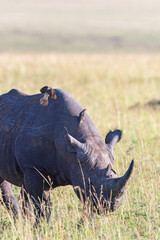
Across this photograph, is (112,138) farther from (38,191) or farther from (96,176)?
(38,191)

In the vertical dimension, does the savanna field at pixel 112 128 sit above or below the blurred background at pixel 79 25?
below

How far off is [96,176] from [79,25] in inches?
→ 4875

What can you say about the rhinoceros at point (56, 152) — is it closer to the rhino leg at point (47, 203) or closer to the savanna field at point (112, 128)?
the rhino leg at point (47, 203)

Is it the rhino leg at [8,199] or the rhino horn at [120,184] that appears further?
the rhino leg at [8,199]

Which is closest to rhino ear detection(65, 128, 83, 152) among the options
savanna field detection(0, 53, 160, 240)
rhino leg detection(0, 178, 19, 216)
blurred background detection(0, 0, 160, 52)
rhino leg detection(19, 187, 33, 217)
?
savanna field detection(0, 53, 160, 240)

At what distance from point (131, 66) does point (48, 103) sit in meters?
18.2

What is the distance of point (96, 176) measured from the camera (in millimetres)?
4906

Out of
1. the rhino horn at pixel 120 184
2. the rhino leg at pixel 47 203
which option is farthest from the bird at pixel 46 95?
the rhino horn at pixel 120 184

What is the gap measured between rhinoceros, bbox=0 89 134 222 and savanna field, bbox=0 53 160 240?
11.5 inches

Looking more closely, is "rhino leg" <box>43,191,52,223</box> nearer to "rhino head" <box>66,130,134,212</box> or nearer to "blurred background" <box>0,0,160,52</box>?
"rhino head" <box>66,130,134,212</box>

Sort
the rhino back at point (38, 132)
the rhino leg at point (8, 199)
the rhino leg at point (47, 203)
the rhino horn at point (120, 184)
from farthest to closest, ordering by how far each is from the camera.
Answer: the rhino leg at point (8, 199) < the rhino leg at point (47, 203) < the rhino back at point (38, 132) < the rhino horn at point (120, 184)

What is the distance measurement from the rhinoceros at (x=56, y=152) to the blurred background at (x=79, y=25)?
69.5 m

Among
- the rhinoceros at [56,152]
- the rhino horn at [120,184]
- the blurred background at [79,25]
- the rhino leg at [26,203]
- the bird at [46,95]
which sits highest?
the blurred background at [79,25]

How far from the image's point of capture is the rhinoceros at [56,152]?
4.90 metres
